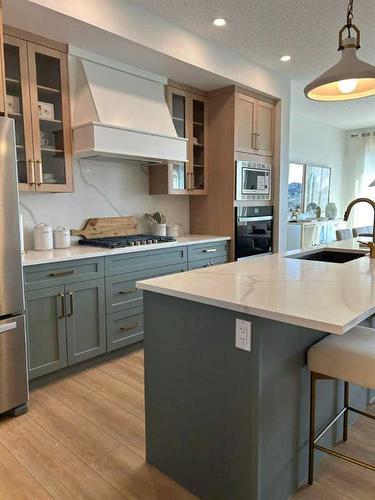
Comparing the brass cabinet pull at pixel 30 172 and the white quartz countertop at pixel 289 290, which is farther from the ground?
the brass cabinet pull at pixel 30 172

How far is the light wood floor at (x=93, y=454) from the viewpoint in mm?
1645

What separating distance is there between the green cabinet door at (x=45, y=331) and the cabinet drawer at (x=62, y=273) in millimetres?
53

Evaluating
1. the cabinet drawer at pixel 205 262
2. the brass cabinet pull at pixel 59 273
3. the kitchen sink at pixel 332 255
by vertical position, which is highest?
the kitchen sink at pixel 332 255

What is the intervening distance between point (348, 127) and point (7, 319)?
25.1 ft

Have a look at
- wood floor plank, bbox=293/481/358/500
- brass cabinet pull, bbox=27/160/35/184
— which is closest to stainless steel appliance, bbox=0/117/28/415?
brass cabinet pull, bbox=27/160/35/184

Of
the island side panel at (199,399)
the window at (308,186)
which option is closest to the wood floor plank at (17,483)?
the island side panel at (199,399)

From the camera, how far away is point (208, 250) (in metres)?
3.82

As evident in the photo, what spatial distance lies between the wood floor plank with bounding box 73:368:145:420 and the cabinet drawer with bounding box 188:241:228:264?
1373 mm

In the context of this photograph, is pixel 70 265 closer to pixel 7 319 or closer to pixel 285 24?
A: pixel 7 319

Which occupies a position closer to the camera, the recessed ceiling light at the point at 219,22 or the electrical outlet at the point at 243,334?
the electrical outlet at the point at 243,334

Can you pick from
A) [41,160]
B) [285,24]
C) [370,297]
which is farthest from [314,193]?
[370,297]

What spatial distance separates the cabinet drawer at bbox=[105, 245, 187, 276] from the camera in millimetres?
2945

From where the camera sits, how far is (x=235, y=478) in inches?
57.1

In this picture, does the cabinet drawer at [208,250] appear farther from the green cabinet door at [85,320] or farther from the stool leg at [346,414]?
the stool leg at [346,414]
